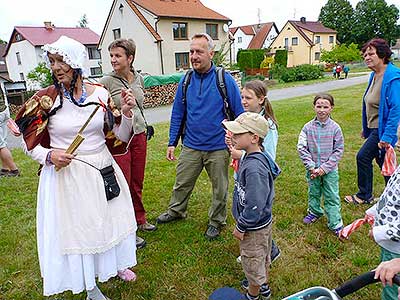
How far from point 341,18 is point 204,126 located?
224 ft

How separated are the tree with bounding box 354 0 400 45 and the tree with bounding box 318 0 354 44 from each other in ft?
3.51

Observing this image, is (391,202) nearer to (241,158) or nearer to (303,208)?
(241,158)

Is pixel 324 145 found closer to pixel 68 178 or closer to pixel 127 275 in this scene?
pixel 127 275

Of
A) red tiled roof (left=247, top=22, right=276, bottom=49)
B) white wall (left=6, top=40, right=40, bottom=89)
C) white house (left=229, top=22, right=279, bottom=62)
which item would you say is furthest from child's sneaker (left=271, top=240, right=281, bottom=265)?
red tiled roof (left=247, top=22, right=276, bottom=49)

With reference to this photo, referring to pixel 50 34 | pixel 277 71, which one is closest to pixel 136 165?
pixel 277 71

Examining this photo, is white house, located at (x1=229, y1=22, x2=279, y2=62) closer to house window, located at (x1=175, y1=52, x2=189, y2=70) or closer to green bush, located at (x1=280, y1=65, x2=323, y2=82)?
green bush, located at (x1=280, y1=65, x2=323, y2=82)

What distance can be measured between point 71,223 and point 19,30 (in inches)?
1678

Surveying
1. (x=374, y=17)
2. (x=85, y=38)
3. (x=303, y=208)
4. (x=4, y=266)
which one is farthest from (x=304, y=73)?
(x=374, y=17)

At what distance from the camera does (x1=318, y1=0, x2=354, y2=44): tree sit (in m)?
62.5

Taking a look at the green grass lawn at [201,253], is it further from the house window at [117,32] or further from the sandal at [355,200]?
the house window at [117,32]

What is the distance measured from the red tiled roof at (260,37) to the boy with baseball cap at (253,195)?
5672 centimetres

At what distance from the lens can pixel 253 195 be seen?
8.41 ft

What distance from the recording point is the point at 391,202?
6.58ft

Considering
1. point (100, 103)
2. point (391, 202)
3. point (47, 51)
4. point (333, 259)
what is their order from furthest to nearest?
point (333, 259)
point (100, 103)
point (47, 51)
point (391, 202)
